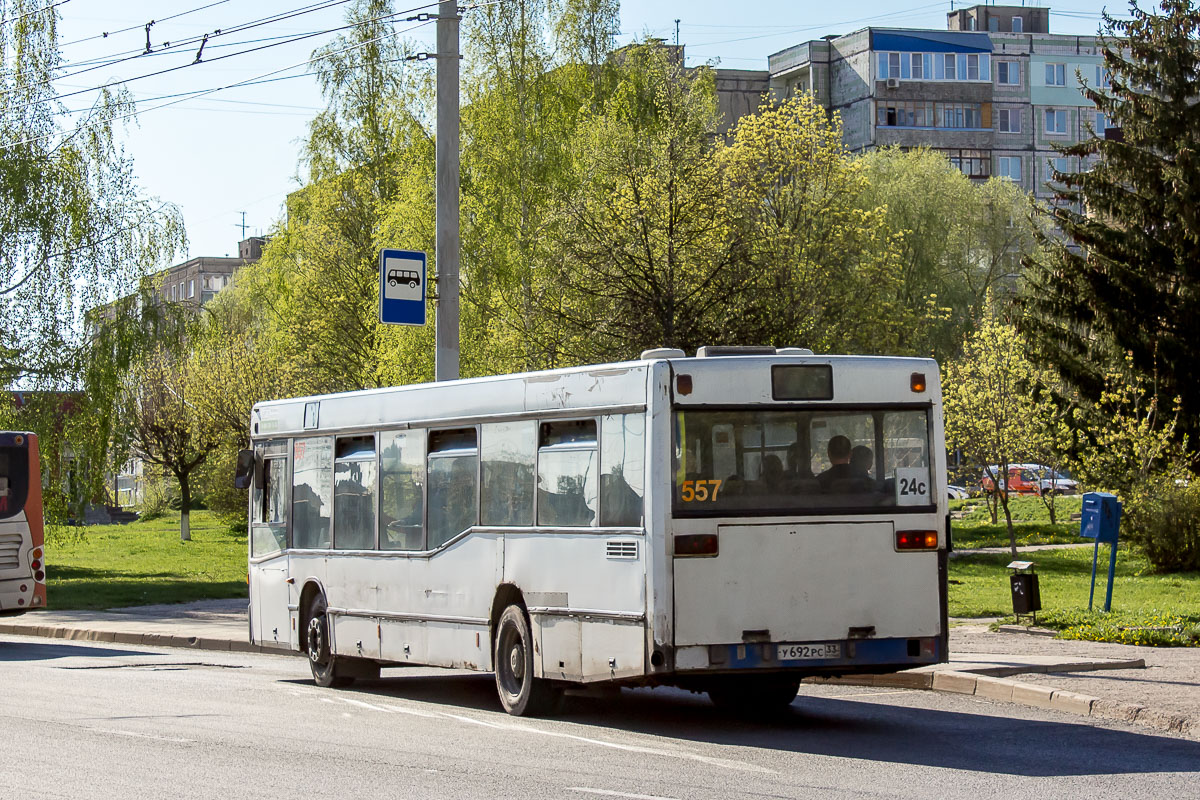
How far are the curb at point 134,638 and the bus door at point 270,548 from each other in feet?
9.46

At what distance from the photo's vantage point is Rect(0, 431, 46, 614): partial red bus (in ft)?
77.0

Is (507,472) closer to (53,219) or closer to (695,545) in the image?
(695,545)

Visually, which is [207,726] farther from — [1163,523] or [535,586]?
[1163,523]

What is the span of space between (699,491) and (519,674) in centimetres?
257

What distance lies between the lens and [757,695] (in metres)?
13.6

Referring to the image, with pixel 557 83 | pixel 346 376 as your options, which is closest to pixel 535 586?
pixel 557 83

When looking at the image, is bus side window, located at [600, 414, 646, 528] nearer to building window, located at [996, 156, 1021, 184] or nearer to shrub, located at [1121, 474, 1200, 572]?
shrub, located at [1121, 474, 1200, 572]

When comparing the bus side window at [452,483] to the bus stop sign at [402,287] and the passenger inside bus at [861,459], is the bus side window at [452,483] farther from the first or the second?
the bus stop sign at [402,287]

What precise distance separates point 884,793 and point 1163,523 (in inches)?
905

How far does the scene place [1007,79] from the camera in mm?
89125

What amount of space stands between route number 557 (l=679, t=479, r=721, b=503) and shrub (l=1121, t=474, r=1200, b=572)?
2078 centimetres

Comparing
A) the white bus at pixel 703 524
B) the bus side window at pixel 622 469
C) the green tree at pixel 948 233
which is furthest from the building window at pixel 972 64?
the bus side window at pixel 622 469

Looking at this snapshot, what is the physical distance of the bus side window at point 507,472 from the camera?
1302 centimetres

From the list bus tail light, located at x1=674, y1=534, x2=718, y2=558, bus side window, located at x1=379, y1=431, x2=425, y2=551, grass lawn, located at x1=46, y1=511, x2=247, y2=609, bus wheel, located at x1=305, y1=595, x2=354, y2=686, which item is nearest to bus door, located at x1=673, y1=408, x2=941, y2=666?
bus tail light, located at x1=674, y1=534, x2=718, y2=558
